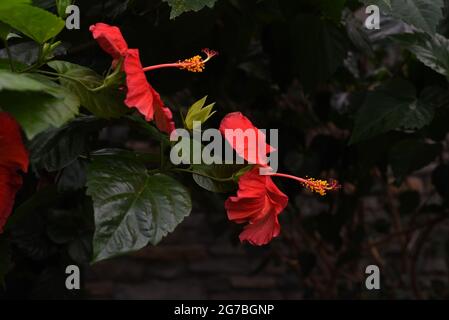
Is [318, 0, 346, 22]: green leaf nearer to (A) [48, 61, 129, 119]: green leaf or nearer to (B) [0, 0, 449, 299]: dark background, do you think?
(B) [0, 0, 449, 299]: dark background

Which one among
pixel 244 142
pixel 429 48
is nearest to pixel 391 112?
pixel 429 48

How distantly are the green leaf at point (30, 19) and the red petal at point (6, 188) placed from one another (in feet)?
0.43

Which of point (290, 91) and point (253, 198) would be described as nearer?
point (253, 198)

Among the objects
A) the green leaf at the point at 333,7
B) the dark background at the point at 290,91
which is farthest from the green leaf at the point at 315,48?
the green leaf at the point at 333,7

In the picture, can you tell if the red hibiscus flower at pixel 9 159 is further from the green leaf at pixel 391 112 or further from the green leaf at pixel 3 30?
the green leaf at pixel 391 112

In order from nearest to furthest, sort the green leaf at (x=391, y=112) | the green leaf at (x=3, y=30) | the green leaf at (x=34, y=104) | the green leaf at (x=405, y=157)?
1. the green leaf at (x=34, y=104)
2. the green leaf at (x=3, y=30)
3. the green leaf at (x=391, y=112)
4. the green leaf at (x=405, y=157)

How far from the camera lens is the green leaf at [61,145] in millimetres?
692

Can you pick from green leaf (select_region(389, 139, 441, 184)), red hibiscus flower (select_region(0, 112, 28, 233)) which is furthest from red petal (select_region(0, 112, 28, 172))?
green leaf (select_region(389, 139, 441, 184))

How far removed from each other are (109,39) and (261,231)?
242mm

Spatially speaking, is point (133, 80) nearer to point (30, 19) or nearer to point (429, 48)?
point (30, 19)

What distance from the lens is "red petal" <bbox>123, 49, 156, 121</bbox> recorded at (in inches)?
22.6

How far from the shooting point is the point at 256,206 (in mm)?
642

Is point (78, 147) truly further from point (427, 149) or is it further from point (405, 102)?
point (427, 149)

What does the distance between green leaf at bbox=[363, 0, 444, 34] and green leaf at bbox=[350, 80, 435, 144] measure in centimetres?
16
